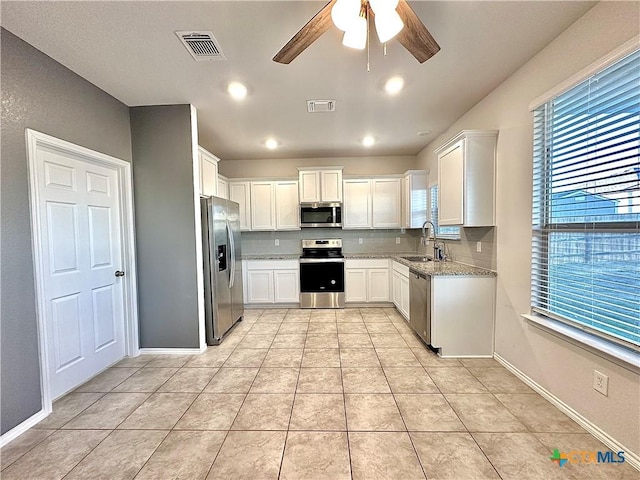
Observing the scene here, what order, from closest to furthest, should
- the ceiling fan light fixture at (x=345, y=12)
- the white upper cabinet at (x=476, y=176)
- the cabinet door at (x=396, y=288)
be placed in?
the ceiling fan light fixture at (x=345, y=12)
the white upper cabinet at (x=476, y=176)
the cabinet door at (x=396, y=288)

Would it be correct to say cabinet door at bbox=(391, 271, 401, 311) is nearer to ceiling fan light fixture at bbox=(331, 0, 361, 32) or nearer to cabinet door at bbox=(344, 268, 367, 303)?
cabinet door at bbox=(344, 268, 367, 303)

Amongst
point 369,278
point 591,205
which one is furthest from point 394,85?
point 369,278

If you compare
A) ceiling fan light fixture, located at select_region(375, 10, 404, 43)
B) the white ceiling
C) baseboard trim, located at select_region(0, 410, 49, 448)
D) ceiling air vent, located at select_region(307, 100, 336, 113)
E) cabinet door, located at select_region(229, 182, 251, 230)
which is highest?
the white ceiling

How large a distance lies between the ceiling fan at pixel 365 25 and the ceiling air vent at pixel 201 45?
0.65 metres

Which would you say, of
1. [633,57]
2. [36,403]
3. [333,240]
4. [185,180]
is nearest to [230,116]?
[185,180]

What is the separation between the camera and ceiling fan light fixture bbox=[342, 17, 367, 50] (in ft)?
4.56

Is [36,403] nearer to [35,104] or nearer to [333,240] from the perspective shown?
[35,104]

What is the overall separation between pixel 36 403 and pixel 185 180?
214 centimetres

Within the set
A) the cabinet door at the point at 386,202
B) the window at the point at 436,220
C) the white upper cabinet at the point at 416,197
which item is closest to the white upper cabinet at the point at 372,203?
the cabinet door at the point at 386,202

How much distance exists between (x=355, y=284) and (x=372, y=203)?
144 centimetres

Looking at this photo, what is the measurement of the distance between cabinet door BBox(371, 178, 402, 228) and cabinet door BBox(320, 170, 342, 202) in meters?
0.59

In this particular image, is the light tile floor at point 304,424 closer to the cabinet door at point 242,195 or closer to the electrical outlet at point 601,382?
the electrical outlet at point 601,382

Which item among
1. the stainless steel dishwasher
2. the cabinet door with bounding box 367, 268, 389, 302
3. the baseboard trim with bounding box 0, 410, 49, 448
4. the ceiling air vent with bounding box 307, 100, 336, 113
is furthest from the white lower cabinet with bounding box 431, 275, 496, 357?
the baseboard trim with bounding box 0, 410, 49, 448

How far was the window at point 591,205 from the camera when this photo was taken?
1.48 m
